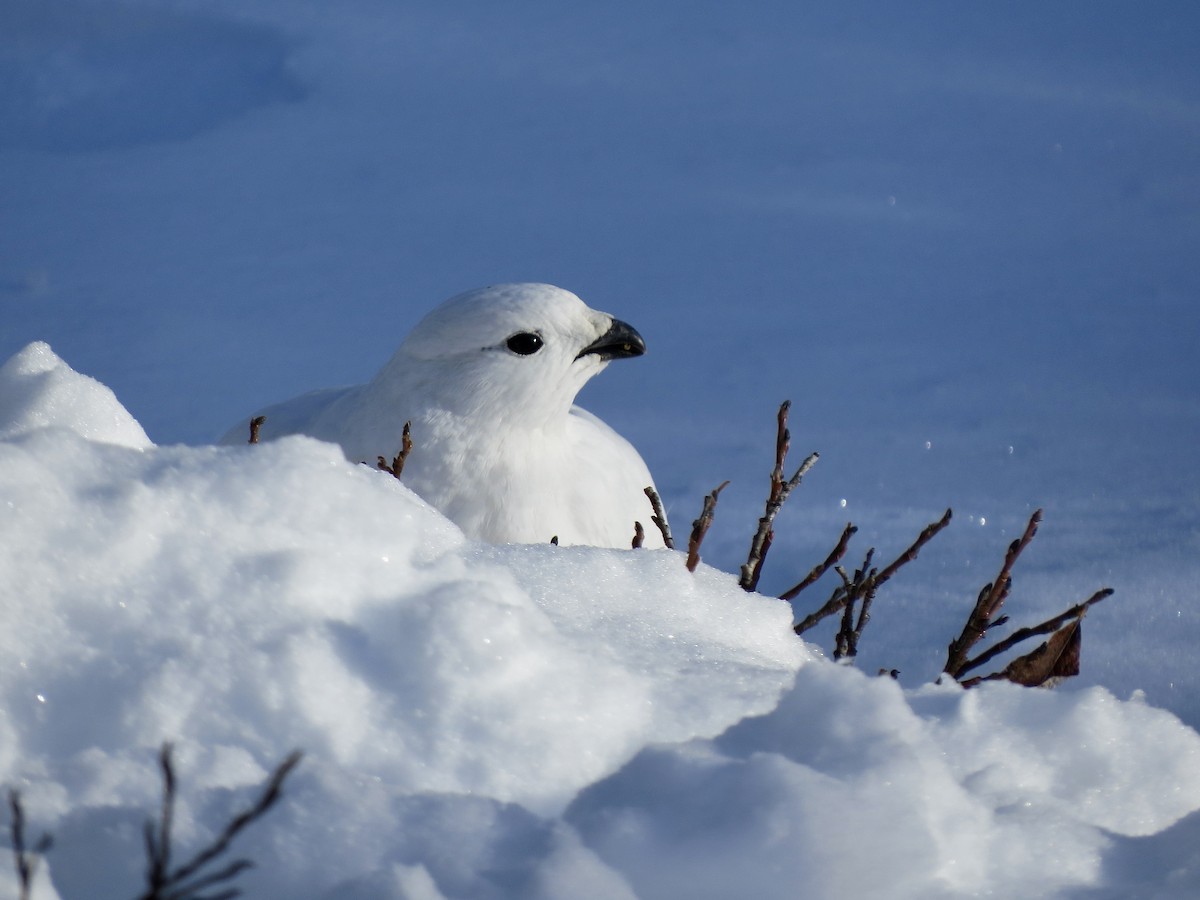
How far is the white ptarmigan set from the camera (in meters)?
3.48

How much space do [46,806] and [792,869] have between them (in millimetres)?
763

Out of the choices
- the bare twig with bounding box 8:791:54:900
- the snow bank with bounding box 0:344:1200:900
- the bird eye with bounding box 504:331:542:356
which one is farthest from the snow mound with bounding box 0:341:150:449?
the bird eye with bounding box 504:331:542:356

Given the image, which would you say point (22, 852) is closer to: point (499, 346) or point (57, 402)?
point (57, 402)

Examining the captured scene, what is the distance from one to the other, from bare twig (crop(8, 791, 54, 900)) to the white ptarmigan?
7.44 feet

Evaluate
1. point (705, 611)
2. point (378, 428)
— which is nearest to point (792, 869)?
point (705, 611)

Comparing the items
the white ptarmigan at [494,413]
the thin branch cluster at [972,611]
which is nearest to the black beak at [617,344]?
the white ptarmigan at [494,413]

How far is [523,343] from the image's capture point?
356 centimetres

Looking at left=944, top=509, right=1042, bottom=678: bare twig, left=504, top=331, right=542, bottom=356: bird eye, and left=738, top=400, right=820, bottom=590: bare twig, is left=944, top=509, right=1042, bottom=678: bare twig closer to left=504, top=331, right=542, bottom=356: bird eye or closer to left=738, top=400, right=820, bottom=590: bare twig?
left=738, top=400, right=820, bottom=590: bare twig

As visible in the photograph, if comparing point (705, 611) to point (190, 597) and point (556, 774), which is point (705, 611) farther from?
point (190, 597)

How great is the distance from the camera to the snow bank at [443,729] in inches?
49.4

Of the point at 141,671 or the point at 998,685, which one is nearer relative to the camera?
the point at 141,671

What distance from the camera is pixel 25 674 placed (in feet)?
4.63

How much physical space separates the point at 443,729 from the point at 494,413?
2.20m

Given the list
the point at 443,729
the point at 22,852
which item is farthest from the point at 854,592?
the point at 22,852
